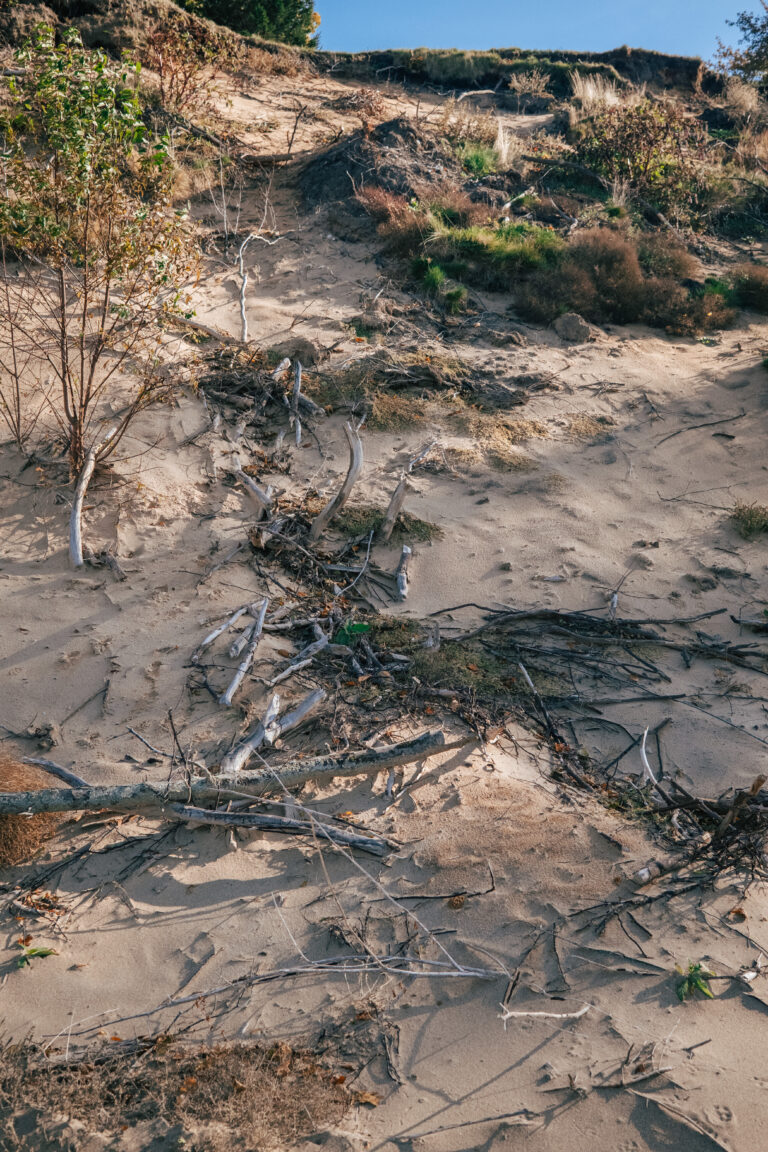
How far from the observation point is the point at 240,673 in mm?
4238

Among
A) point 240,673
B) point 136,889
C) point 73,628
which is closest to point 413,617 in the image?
point 240,673

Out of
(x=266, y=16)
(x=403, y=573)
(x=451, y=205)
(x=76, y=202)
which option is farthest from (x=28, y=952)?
(x=266, y=16)

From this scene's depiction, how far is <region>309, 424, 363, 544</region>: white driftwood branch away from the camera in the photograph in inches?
215

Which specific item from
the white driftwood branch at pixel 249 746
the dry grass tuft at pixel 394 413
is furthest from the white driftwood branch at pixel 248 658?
the dry grass tuft at pixel 394 413

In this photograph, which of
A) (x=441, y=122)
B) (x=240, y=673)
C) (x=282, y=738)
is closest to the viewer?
(x=282, y=738)

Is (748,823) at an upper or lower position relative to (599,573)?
lower

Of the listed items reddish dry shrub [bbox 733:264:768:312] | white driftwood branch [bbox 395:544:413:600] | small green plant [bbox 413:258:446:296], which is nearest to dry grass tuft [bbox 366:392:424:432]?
white driftwood branch [bbox 395:544:413:600]

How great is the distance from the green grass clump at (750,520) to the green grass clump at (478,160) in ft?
23.2

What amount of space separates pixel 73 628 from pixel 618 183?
10347 millimetres

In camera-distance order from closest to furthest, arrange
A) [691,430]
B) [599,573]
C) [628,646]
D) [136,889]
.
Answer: [136,889] < [628,646] < [599,573] < [691,430]

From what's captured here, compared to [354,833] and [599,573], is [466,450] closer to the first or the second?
[599,573]

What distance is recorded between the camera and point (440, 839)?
11.5 ft

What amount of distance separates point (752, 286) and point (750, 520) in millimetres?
4778

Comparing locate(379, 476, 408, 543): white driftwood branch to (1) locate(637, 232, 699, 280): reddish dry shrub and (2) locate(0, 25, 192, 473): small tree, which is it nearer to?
(2) locate(0, 25, 192, 473): small tree
